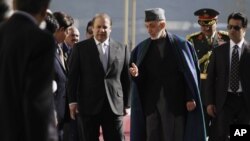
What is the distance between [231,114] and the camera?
27.2 ft

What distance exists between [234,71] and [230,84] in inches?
6.4

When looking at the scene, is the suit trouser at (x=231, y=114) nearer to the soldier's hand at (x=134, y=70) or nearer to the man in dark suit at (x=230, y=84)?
the man in dark suit at (x=230, y=84)

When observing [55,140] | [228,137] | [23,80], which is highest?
[23,80]

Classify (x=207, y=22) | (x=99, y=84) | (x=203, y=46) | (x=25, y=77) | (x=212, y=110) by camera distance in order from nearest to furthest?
(x=25, y=77), (x=99, y=84), (x=212, y=110), (x=203, y=46), (x=207, y=22)

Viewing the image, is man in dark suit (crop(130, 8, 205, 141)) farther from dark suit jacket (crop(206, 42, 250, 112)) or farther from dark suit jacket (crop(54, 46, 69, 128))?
dark suit jacket (crop(54, 46, 69, 128))

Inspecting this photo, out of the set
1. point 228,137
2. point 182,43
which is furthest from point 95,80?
point 228,137

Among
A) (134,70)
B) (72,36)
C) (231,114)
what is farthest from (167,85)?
(72,36)

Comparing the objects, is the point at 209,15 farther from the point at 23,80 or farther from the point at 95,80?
the point at 23,80

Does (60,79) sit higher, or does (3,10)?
(3,10)

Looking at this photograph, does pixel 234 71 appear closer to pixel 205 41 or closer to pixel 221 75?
pixel 221 75

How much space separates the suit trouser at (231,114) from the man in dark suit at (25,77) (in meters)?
4.25

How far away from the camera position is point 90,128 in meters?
8.36

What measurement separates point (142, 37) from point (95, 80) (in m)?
5.38

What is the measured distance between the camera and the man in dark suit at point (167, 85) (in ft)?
26.5
